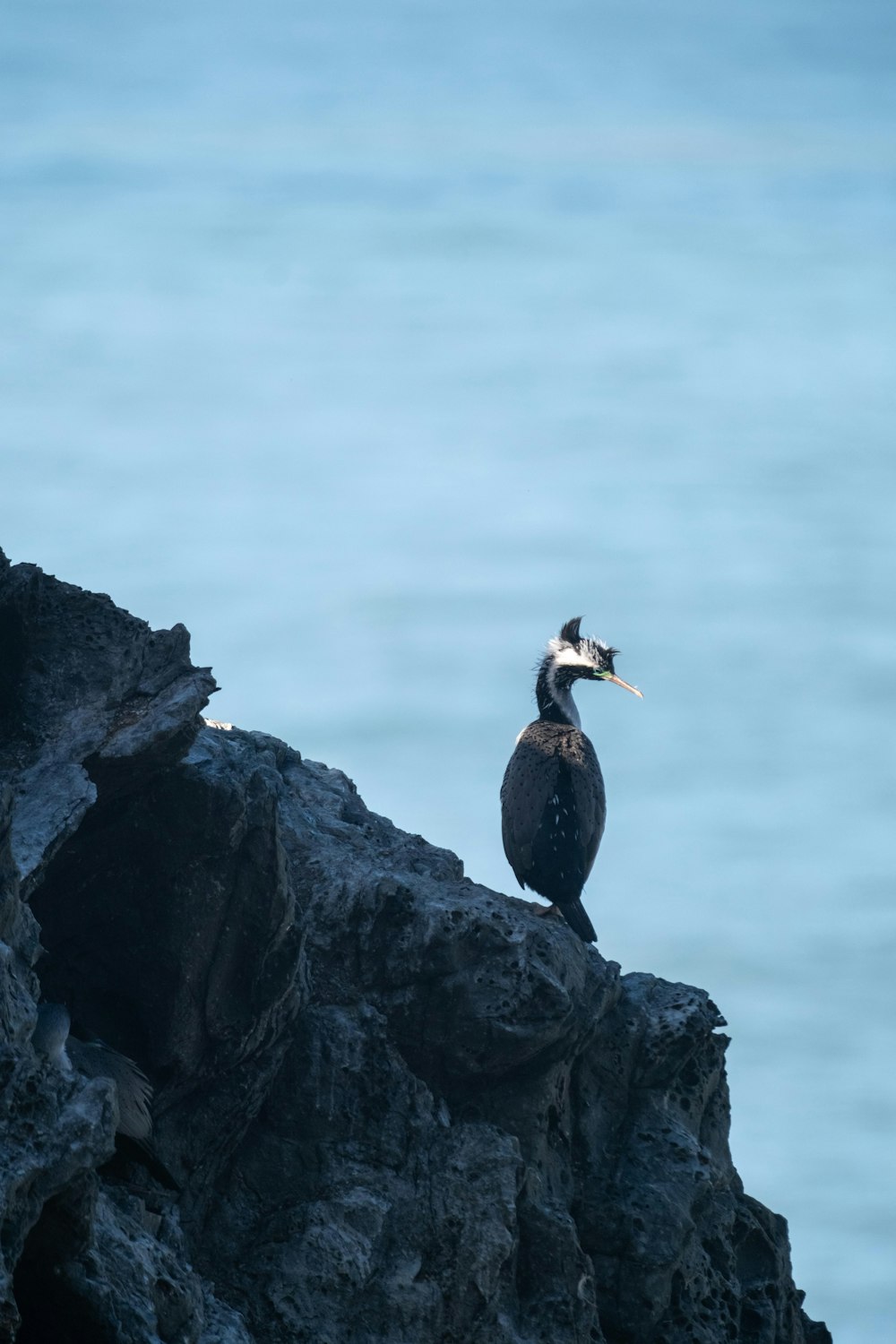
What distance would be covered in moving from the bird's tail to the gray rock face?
2.50m

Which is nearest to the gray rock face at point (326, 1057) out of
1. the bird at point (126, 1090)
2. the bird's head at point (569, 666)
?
the bird at point (126, 1090)

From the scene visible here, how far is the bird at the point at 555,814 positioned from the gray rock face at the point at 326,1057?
336cm

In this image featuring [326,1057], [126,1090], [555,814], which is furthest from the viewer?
[555,814]

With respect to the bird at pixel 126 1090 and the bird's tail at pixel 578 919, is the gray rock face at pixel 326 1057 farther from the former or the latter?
the bird's tail at pixel 578 919

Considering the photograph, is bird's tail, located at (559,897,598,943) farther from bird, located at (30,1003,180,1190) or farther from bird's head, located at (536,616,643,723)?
bird, located at (30,1003,180,1190)

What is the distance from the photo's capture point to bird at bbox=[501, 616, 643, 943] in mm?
20344

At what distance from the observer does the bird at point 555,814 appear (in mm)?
20344

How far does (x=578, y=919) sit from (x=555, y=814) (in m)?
1.52

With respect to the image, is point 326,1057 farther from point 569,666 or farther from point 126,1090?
point 569,666

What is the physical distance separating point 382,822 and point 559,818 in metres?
2.67

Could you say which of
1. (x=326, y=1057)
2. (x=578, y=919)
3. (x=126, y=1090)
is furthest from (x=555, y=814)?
(x=126, y=1090)

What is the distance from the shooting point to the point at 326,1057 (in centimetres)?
1506

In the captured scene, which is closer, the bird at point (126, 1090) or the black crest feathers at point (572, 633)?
the bird at point (126, 1090)

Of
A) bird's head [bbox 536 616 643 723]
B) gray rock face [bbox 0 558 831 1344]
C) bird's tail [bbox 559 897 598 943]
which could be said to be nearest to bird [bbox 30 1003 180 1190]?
gray rock face [bbox 0 558 831 1344]
